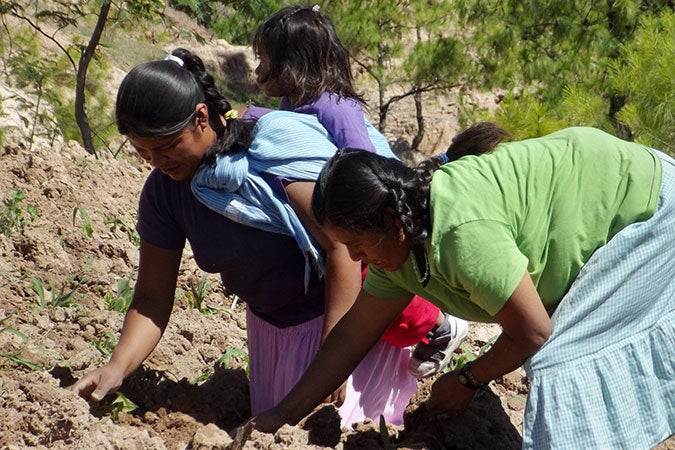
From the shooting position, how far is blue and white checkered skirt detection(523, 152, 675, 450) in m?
2.31

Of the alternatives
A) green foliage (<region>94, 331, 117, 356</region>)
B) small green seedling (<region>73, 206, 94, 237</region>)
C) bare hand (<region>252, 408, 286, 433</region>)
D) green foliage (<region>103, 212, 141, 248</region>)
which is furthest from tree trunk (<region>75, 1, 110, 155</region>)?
bare hand (<region>252, 408, 286, 433</region>)

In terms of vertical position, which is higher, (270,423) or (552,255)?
(552,255)

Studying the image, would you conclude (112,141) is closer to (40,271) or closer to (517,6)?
(517,6)

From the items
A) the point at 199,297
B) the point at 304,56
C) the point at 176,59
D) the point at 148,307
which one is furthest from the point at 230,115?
the point at 199,297

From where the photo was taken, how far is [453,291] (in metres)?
2.38

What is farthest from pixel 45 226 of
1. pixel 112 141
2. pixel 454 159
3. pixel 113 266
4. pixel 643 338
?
pixel 112 141

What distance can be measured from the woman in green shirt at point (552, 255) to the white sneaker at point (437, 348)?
0.63 metres

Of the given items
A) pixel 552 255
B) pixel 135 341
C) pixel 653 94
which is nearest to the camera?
pixel 552 255

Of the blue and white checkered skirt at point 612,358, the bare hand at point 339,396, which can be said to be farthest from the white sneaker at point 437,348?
the blue and white checkered skirt at point 612,358

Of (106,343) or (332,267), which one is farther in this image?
(106,343)

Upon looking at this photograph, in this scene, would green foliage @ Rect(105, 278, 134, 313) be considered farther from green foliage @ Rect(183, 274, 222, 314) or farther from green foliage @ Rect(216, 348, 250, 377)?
green foliage @ Rect(216, 348, 250, 377)

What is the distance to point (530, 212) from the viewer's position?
225 cm

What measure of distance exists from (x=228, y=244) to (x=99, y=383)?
57cm

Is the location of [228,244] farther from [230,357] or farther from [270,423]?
[230,357]
